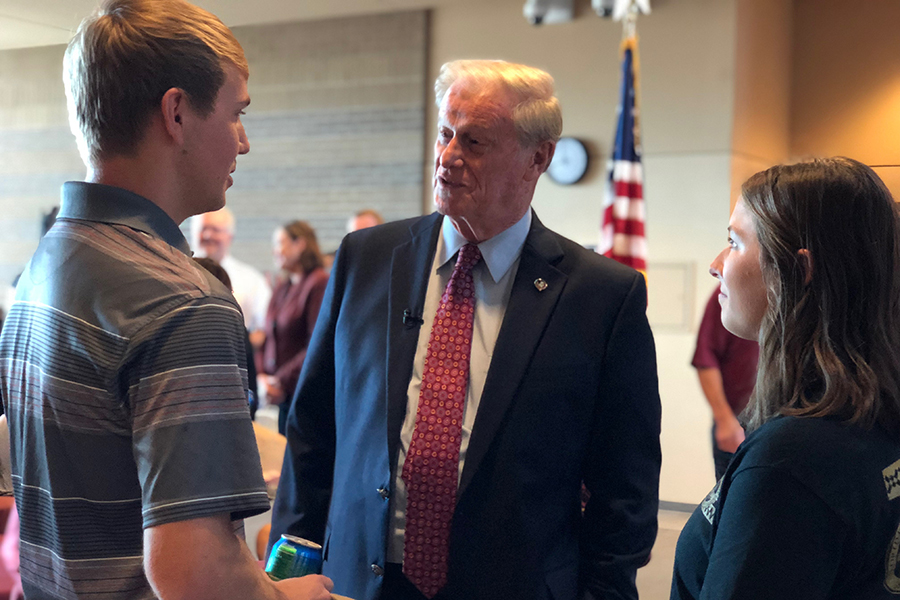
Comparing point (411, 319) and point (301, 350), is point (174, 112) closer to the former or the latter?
point (411, 319)

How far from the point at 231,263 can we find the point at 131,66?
611 cm

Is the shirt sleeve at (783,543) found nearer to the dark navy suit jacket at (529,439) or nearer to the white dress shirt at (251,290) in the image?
the dark navy suit jacket at (529,439)

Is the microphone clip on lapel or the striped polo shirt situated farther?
the microphone clip on lapel

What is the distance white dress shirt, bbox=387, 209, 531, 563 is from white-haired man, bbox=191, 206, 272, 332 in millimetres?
1568

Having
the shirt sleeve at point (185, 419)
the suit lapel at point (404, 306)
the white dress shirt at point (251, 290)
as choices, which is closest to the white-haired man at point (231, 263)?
the white dress shirt at point (251, 290)

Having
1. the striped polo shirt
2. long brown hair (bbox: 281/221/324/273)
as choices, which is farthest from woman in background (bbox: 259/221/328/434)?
the striped polo shirt

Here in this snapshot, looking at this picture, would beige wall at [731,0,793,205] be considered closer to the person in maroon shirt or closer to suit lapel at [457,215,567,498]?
suit lapel at [457,215,567,498]

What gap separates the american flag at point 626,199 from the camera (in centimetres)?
383

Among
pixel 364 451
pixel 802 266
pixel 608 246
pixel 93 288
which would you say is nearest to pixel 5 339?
pixel 93 288

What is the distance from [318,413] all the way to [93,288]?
3.13ft

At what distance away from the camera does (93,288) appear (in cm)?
94

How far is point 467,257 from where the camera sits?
5.80 ft

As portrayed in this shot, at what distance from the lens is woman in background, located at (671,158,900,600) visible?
1.01 meters

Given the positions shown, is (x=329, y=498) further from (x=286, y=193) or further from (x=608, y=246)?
(x=286, y=193)
